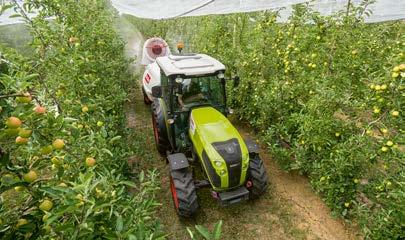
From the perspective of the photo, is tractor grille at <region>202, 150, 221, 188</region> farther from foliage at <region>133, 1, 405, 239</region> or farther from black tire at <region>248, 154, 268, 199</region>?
foliage at <region>133, 1, 405, 239</region>

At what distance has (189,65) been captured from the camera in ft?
12.2

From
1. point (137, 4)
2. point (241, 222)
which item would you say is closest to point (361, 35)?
point (241, 222)

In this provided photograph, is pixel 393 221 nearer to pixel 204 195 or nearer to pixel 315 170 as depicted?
pixel 315 170

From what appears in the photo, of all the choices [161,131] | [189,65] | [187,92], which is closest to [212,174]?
[187,92]

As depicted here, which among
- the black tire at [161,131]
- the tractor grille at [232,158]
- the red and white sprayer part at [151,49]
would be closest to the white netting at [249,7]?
the black tire at [161,131]

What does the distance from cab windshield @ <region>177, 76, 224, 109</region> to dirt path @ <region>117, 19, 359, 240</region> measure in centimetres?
124

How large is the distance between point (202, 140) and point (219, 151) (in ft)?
0.89

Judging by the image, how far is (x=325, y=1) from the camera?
3.97 metres

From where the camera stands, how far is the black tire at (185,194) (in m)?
3.11

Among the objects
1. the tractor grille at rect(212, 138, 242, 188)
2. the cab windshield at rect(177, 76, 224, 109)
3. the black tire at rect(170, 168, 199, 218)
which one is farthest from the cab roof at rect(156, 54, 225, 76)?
the black tire at rect(170, 168, 199, 218)

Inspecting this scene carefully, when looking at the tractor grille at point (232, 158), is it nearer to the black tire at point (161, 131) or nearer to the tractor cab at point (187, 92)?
the tractor cab at point (187, 92)

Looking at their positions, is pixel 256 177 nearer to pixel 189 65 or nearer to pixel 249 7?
pixel 189 65

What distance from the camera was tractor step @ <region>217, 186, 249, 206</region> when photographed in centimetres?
311

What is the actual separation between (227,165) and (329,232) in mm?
1509
